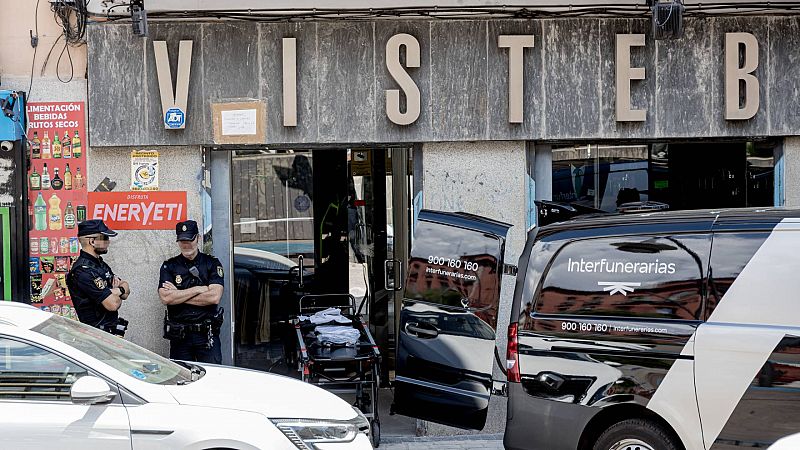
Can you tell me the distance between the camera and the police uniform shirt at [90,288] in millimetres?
8656

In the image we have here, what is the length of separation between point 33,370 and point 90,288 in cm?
299

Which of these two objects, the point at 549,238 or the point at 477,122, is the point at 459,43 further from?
the point at 549,238

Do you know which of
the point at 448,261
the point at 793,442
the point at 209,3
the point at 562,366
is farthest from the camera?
the point at 209,3

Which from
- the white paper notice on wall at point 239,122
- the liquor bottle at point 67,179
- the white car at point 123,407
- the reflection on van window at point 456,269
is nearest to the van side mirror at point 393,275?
the white paper notice on wall at point 239,122

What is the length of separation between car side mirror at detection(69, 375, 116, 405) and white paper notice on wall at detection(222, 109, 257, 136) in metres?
4.20

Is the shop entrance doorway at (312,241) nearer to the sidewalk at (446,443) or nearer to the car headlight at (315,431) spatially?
the sidewalk at (446,443)

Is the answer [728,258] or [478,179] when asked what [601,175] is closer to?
[478,179]

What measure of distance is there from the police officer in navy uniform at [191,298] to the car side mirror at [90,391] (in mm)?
3435

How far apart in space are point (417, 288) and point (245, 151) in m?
3.06

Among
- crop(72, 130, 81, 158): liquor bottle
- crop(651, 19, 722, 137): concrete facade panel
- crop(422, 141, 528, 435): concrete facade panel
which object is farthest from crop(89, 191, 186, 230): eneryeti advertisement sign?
crop(651, 19, 722, 137): concrete facade panel

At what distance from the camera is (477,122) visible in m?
9.46

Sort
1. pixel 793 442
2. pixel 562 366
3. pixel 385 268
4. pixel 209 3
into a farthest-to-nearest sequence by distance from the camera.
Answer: pixel 385 268
pixel 209 3
pixel 562 366
pixel 793 442

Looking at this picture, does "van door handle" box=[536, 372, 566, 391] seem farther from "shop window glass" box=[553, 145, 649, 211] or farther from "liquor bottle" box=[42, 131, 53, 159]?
"liquor bottle" box=[42, 131, 53, 159]

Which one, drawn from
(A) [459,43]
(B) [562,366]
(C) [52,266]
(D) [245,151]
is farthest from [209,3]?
(B) [562,366]
